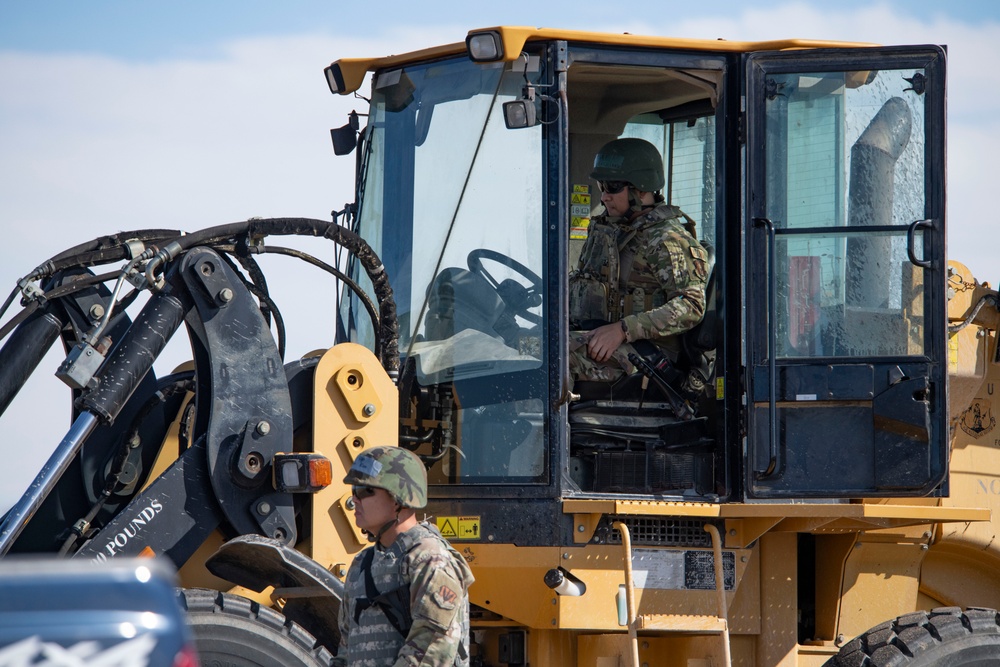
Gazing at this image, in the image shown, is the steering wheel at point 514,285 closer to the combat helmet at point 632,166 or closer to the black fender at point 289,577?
the combat helmet at point 632,166

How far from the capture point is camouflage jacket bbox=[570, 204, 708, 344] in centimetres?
598

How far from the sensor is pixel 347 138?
6523 mm

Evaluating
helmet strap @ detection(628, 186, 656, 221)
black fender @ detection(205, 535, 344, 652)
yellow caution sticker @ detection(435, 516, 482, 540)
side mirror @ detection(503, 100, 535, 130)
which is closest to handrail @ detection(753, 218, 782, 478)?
helmet strap @ detection(628, 186, 656, 221)

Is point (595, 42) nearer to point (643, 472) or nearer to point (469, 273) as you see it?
point (469, 273)

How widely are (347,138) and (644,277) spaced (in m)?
1.54

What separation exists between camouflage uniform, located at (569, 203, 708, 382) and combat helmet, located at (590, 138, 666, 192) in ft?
0.62

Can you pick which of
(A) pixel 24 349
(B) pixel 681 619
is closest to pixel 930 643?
(B) pixel 681 619

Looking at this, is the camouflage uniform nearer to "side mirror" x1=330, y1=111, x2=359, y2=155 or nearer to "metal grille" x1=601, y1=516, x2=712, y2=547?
"metal grille" x1=601, y1=516, x2=712, y2=547

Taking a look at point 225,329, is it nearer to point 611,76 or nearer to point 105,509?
point 105,509

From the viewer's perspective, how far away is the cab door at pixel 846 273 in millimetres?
5625

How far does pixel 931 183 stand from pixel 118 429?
3.49 meters

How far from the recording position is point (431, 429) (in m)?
5.92

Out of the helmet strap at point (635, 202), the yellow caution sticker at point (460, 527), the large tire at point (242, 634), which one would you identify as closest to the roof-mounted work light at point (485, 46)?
the helmet strap at point (635, 202)

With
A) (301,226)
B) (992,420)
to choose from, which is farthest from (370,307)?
(992,420)
